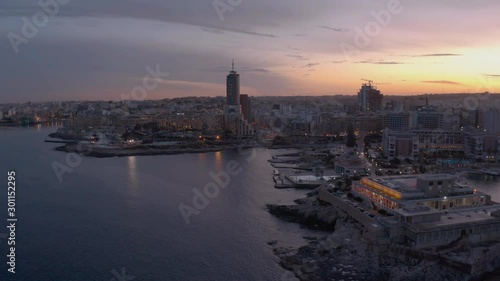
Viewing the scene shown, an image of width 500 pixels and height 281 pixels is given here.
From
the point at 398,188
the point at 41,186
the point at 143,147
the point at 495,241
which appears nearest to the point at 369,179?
the point at 398,188

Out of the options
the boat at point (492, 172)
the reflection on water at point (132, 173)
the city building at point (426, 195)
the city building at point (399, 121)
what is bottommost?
the boat at point (492, 172)

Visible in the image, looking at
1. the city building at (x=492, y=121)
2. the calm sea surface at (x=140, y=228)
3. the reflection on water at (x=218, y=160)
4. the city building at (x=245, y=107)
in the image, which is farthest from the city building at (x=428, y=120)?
the calm sea surface at (x=140, y=228)

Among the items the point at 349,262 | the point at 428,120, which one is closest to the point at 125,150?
the point at 349,262

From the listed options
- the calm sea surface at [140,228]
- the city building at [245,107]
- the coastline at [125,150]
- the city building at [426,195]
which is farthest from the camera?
the city building at [245,107]

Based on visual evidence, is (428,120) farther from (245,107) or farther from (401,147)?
(245,107)

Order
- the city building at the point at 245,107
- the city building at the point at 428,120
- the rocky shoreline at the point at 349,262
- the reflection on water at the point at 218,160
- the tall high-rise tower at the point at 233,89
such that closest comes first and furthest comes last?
the rocky shoreline at the point at 349,262 < the reflection on water at the point at 218,160 < the city building at the point at 428,120 < the city building at the point at 245,107 < the tall high-rise tower at the point at 233,89

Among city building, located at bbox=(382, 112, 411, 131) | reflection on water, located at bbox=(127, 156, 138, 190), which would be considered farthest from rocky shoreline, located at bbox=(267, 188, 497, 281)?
city building, located at bbox=(382, 112, 411, 131)

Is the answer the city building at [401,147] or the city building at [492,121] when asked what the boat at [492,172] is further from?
the city building at [492,121]
